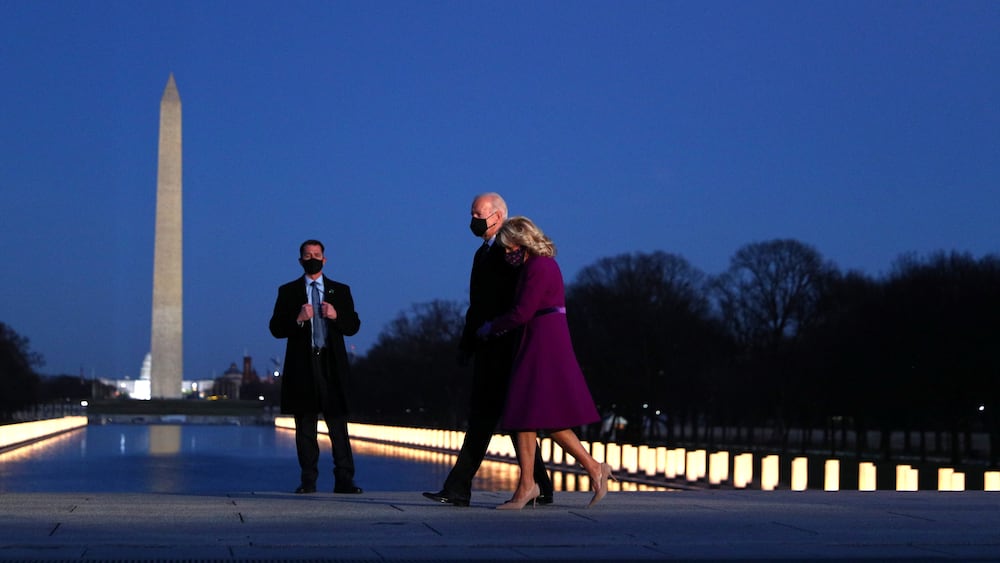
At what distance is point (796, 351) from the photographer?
60219 millimetres

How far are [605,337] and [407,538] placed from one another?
56.5m

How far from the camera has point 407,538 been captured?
8.29 metres

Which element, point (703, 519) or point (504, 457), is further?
point (504, 457)

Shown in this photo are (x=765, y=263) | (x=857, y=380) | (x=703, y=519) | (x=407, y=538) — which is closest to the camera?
(x=407, y=538)

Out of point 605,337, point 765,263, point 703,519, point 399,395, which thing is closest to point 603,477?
point 703,519

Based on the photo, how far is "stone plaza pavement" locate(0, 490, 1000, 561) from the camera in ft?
25.0

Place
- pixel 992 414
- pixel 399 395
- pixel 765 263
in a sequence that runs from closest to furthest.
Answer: pixel 992 414, pixel 765 263, pixel 399 395

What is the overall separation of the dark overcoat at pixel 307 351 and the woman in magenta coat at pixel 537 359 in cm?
273

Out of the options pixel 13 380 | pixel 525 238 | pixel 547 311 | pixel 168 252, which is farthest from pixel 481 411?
pixel 13 380

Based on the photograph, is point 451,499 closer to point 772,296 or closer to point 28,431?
point 28,431

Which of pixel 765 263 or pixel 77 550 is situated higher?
pixel 765 263

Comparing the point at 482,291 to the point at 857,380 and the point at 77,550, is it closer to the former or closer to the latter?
the point at 77,550

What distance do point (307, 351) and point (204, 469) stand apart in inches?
800

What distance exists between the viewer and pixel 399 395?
10531 centimetres
